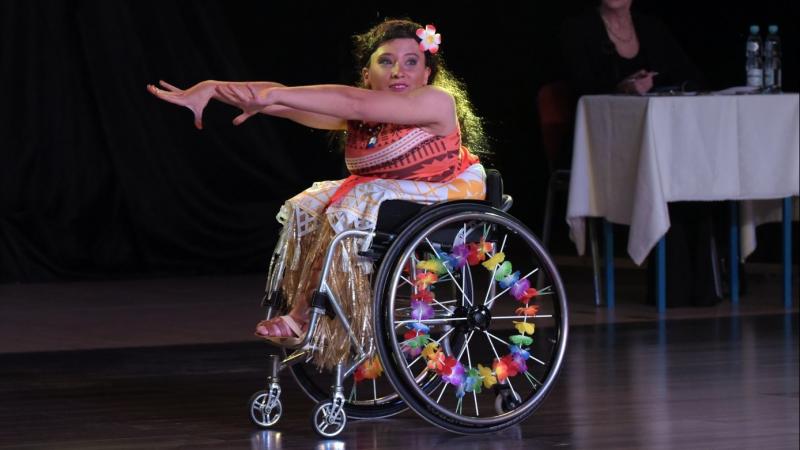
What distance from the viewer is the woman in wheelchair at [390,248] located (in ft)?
9.39

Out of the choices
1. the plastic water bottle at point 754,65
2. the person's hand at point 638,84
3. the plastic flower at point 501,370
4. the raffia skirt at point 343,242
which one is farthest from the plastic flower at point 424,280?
the plastic water bottle at point 754,65

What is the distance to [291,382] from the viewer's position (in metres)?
3.75

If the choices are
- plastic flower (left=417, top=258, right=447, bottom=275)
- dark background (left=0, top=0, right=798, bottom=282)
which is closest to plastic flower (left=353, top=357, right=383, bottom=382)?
plastic flower (left=417, top=258, right=447, bottom=275)

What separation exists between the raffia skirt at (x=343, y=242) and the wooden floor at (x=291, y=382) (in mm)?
209

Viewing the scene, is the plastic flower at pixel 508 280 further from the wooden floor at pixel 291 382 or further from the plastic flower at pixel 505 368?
the wooden floor at pixel 291 382

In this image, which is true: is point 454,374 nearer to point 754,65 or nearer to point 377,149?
point 377,149

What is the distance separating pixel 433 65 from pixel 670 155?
1.85 m

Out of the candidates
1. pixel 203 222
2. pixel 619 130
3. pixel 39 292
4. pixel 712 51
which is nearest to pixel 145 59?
pixel 203 222

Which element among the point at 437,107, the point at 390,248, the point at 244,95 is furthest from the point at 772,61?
the point at 244,95

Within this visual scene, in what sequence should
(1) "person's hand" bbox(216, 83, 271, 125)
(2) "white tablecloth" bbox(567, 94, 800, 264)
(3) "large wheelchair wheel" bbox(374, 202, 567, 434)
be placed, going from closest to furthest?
(1) "person's hand" bbox(216, 83, 271, 125)
(3) "large wheelchair wheel" bbox(374, 202, 567, 434)
(2) "white tablecloth" bbox(567, 94, 800, 264)

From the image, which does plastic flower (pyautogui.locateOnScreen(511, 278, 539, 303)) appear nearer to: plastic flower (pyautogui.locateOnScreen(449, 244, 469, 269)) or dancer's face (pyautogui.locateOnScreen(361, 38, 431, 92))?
plastic flower (pyautogui.locateOnScreen(449, 244, 469, 269))

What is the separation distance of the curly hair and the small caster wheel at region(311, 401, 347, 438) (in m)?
0.68

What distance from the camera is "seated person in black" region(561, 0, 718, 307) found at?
16.8ft

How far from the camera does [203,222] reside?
20.9 ft
